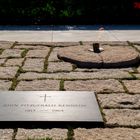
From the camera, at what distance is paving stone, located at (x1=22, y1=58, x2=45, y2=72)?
576 cm

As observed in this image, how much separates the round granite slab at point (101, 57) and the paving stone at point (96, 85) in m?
0.66

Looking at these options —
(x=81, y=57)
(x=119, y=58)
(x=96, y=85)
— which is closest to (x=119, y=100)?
(x=96, y=85)

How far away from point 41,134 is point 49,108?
0.42m

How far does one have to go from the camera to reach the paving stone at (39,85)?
4820mm

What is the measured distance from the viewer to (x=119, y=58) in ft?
19.4

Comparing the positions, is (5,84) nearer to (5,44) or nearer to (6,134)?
(6,134)

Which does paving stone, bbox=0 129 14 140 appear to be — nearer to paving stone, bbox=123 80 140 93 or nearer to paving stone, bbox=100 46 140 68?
paving stone, bbox=123 80 140 93

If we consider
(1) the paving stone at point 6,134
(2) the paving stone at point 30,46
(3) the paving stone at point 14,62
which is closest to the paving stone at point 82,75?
(3) the paving stone at point 14,62

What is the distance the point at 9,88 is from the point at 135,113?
1.58m

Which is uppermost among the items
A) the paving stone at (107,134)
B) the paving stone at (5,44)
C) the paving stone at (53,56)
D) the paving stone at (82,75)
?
the paving stone at (107,134)
